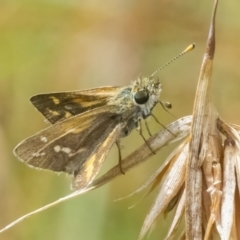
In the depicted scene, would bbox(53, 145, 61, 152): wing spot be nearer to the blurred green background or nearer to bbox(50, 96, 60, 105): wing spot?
bbox(50, 96, 60, 105): wing spot

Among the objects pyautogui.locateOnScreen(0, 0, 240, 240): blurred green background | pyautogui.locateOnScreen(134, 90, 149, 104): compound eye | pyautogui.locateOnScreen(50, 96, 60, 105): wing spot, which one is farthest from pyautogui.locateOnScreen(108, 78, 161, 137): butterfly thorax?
pyautogui.locateOnScreen(0, 0, 240, 240): blurred green background

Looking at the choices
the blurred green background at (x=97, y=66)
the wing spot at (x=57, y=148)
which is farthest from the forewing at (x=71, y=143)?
the blurred green background at (x=97, y=66)

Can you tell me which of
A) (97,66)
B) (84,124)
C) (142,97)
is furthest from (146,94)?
(97,66)

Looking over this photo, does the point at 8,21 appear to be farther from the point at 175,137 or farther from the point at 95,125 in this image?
the point at 175,137

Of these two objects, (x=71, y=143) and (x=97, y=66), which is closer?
(x=71, y=143)

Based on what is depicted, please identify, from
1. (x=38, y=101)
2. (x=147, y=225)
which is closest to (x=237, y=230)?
(x=147, y=225)

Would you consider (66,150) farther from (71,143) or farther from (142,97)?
(142,97)
